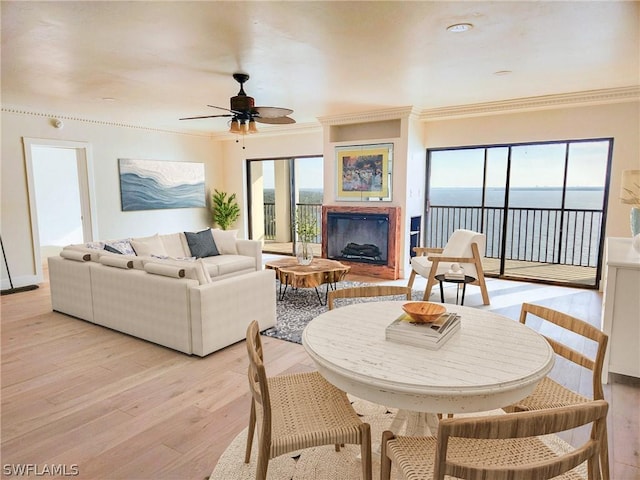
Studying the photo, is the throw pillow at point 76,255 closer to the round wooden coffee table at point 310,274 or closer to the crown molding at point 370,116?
the round wooden coffee table at point 310,274

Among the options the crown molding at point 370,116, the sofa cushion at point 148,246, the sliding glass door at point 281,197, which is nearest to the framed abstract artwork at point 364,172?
the crown molding at point 370,116

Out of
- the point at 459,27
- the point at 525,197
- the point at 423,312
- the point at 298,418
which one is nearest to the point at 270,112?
the point at 459,27

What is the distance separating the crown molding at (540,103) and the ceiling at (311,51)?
0.58 ft

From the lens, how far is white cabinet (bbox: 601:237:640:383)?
276 cm

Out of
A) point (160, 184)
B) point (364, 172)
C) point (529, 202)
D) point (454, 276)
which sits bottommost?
point (454, 276)

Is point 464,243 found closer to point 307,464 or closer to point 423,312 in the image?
point 423,312

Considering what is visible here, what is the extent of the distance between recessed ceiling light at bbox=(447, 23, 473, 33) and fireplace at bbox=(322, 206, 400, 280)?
338 cm

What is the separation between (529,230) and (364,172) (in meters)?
3.10

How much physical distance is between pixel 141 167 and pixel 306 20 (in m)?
5.46

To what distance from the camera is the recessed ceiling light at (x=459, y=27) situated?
2694 mm

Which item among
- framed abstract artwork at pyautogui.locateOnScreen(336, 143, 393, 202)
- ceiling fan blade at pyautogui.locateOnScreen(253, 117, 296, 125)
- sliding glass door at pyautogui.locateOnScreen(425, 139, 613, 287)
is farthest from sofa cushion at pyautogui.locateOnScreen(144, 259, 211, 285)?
sliding glass door at pyautogui.locateOnScreen(425, 139, 613, 287)

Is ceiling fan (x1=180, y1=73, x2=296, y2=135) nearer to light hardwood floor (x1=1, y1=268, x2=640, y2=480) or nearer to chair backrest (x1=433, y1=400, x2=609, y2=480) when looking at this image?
light hardwood floor (x1=1, y1=268, x2=640, y2=480)

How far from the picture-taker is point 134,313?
3.65m

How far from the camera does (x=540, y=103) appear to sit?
5.20 metres
